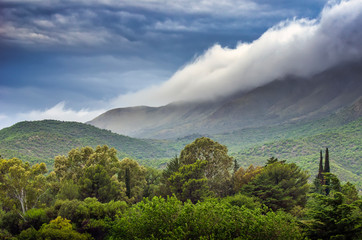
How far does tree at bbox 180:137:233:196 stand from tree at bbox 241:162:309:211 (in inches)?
205

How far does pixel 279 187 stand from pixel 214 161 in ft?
34.2

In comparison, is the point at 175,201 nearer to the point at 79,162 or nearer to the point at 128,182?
the point at 128,182

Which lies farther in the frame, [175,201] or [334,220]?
[175,201]

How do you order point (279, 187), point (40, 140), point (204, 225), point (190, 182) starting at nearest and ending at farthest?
point (204, 225), point (279, 187), point (190, 182), point (40, 140)

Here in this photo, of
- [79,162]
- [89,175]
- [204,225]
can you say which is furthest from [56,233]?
[79,162]

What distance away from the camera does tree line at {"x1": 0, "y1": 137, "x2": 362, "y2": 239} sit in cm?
2245

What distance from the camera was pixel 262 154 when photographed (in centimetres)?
19125

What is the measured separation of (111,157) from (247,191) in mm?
23245

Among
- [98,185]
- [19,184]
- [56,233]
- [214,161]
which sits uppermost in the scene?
[214,161]

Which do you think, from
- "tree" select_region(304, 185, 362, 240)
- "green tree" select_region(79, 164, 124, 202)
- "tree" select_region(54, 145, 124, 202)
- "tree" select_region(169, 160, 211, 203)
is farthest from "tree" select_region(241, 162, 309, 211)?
"tree" select_region(304, 185, 362, 240)

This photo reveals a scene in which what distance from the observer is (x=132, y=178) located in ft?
178

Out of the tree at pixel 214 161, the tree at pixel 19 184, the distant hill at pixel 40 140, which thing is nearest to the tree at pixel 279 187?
the tree at pixel 214 161

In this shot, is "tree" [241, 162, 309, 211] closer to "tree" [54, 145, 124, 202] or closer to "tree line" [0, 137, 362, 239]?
"tree line" [0, 137, 362, 239]

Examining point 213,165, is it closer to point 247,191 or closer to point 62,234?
point 247,191
